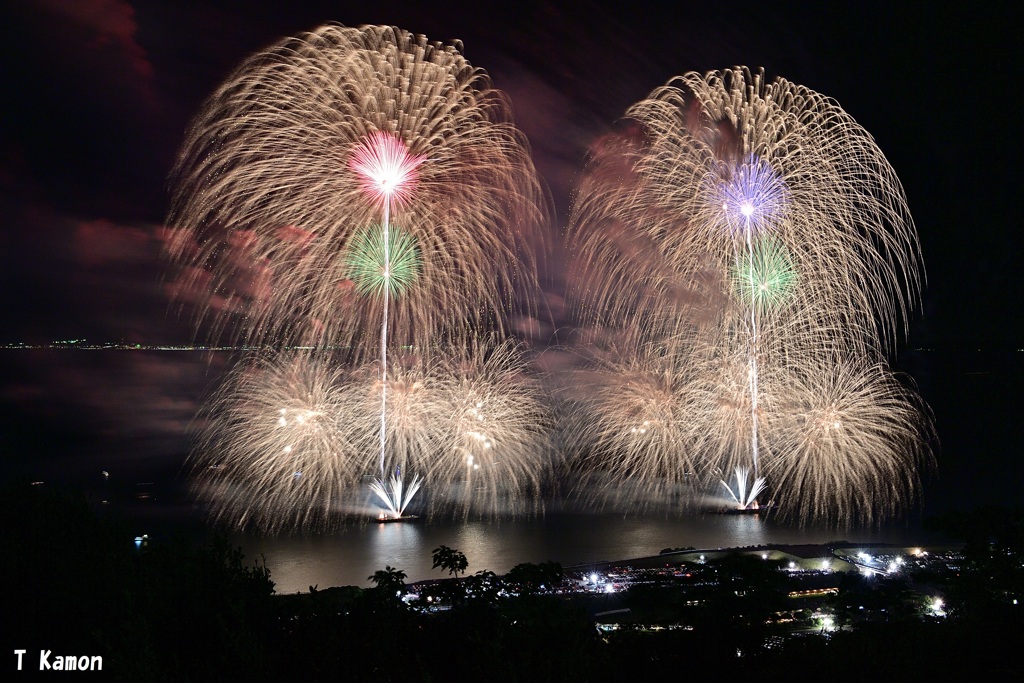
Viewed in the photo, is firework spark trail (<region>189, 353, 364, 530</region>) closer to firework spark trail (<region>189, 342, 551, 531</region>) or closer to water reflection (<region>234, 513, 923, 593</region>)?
firework spark trail (<region>189, 342, 551, 531</region>)

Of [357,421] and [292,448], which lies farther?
[357,421]

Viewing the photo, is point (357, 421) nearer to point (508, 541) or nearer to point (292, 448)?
point (292, 448)

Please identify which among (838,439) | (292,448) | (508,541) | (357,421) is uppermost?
(357,421)

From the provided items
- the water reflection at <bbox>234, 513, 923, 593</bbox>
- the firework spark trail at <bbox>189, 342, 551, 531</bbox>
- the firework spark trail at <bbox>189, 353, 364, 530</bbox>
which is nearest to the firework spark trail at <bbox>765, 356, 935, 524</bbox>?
the water reflection at <bbox>234, 513, 923, 593</bbox>

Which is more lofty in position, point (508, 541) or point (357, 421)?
point (357, 421)

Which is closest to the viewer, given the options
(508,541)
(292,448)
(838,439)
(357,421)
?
(508,541)

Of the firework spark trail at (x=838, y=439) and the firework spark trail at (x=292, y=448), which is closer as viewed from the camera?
the firework spark trail at (x=292, y=448)

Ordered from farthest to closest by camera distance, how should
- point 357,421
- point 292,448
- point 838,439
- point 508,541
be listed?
1. point 838,439
2. point 357,421
3. point 292,448
4. point 508,541

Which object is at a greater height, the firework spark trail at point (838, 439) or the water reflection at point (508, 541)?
the firework spark trail at point (838, 439)

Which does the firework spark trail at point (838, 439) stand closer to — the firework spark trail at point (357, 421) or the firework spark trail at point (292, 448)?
the firework spark trail at point (357, 421)

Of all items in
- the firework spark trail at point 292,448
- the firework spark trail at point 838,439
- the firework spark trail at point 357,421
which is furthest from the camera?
the firework spark trail at point 838,439

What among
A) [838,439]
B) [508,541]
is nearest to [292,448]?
[508,541]

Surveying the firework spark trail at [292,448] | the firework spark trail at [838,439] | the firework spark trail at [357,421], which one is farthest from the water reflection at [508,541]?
the firework spark trail at [292,448]
